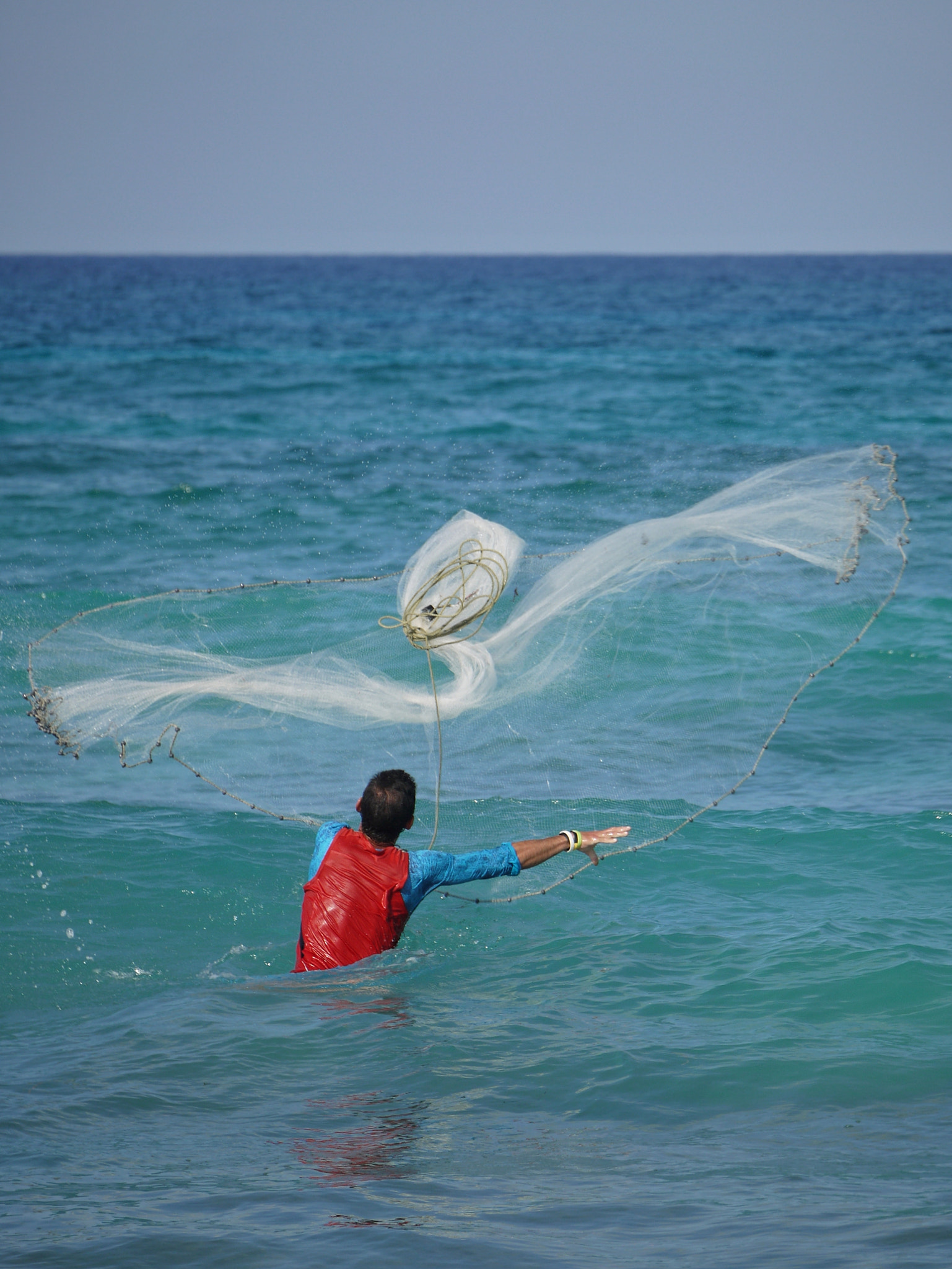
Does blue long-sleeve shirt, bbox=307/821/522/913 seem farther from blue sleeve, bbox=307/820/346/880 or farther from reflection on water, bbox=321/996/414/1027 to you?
reflection on water, bbox=321/996/414/1027

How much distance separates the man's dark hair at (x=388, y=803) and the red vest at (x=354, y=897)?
0.09 m

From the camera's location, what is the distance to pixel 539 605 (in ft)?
18.4

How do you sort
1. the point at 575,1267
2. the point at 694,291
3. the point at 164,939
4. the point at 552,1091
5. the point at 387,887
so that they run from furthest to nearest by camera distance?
the point at 694,291, the point at 164,939, the point at 387,887, the point at 552,1091, the point at 575,1267

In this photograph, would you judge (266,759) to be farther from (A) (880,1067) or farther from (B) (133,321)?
(B) (133,321)

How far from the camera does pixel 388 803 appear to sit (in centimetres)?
473

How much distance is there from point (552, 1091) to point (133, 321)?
141ft

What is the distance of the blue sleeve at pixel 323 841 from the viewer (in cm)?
491

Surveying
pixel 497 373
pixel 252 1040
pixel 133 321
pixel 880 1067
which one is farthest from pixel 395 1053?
pixel 133 321

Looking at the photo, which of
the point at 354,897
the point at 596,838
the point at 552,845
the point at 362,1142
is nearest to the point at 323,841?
the point at 354,897

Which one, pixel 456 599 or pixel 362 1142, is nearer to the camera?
pixel 362 1142

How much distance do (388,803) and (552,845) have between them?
638 mm

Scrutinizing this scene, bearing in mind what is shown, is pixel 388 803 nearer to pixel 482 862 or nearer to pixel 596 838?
pixel 482 862

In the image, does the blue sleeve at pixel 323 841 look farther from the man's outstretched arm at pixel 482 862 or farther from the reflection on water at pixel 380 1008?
the reflection on water at pixel 380 1008

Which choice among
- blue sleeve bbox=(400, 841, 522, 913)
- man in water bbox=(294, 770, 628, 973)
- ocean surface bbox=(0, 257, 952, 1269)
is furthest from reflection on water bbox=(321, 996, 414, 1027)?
blue sleeve bbox=(400, 841, 522, 913)
